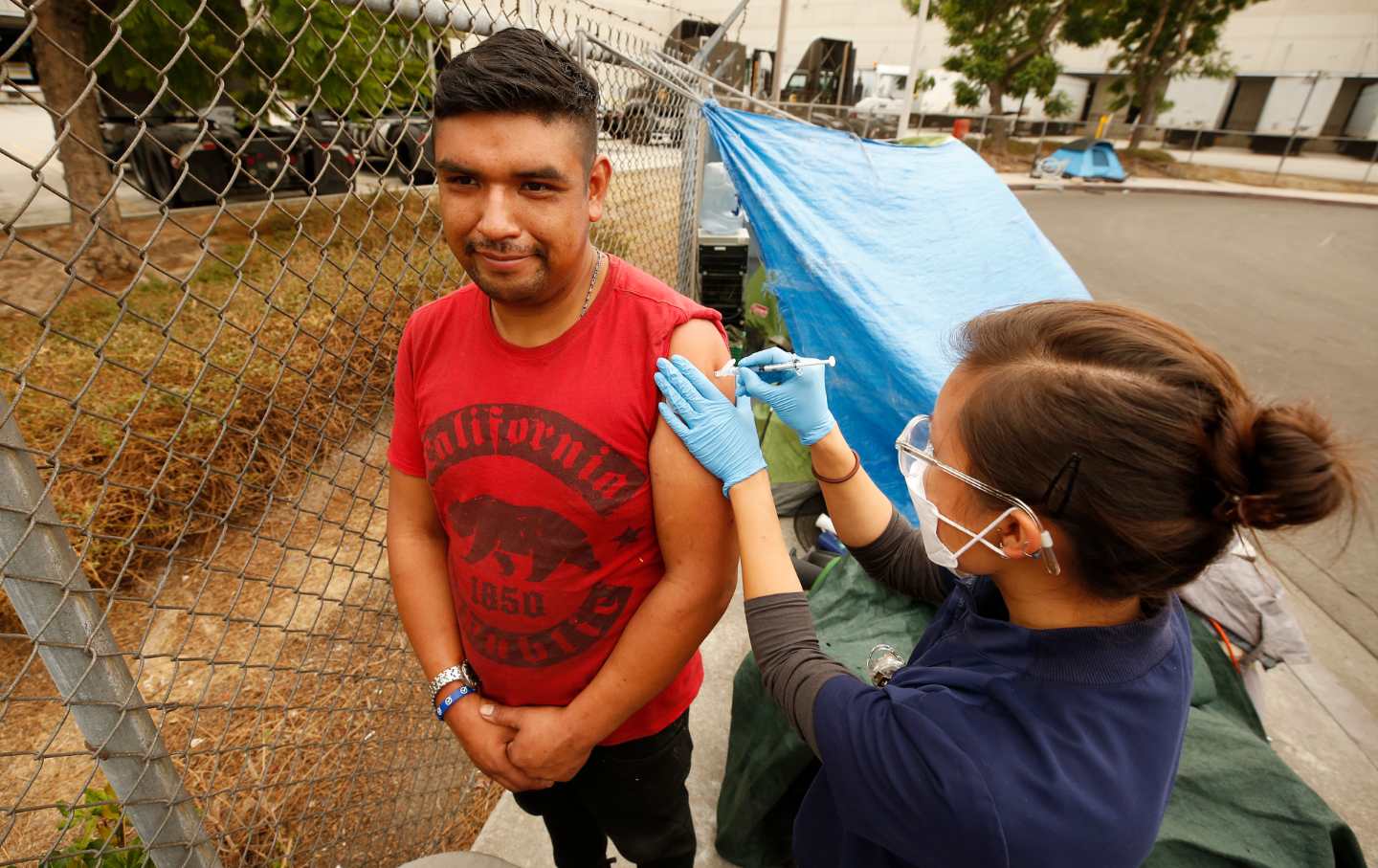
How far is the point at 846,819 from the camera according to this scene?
1.10 metres

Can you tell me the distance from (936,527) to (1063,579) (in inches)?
8.4

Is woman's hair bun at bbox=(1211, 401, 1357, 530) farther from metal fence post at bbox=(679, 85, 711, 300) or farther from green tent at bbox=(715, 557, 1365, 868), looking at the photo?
metal fence post at bbox=(679, 85, 711, 300)

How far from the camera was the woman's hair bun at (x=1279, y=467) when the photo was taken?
86 centimetres

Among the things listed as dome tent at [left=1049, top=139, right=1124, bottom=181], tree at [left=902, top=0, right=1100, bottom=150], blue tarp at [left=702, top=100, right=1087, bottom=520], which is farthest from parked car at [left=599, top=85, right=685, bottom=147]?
tree at [left=902, top=0, right=1100, bottom=150]

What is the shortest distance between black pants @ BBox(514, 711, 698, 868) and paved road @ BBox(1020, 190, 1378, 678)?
140 centimetres

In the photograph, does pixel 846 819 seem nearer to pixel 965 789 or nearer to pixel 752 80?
pixel 965 789

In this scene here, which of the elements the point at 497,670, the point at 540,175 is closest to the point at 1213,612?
the point at 497,670

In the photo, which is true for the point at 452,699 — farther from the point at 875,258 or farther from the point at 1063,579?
the point at 875,258

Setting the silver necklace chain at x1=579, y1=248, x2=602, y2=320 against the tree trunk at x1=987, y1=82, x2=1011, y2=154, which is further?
the tree trunk at x1=987, y1=82, x2=1011, y2=154

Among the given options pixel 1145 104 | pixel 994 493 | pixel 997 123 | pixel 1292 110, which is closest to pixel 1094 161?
pixel 997 123

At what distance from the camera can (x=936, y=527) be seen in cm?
119

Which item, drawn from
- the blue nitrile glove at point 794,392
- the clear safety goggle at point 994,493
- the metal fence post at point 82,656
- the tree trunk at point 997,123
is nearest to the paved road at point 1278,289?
the clear safety goggle at point 994,493

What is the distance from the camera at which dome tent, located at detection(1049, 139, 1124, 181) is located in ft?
58.7

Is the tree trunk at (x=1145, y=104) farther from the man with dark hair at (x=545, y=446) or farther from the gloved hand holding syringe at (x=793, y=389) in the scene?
the man with dark hair at (x=545, y=446)
